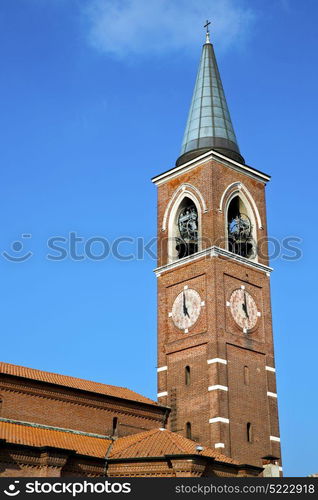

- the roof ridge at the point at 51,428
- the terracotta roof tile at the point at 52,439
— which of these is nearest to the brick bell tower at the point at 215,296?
the roof ridge at the point at 51,428

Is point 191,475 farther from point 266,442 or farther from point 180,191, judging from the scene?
point 180,191

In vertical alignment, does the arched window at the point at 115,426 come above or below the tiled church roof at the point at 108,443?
above

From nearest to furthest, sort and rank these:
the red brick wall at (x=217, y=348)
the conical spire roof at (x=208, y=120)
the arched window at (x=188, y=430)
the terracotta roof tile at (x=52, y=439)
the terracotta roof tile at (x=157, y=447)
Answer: the terracotta roof tile at (x=52, y=439)
the terracotta roof tile at (x=157, y=447)
the red brick wall at (x=217, y=348)
the arched window at (x=188, y=430)
the conical spire roof at (x=208, y=120)

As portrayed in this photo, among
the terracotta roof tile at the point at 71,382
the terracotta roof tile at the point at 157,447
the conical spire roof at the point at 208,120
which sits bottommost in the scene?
the terracotta roof tile at the point at 157,447

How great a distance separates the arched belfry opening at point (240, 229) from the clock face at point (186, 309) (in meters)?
3.12

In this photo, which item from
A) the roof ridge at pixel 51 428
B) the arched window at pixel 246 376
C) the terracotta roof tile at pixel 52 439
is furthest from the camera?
the arched window at pixel 246 376

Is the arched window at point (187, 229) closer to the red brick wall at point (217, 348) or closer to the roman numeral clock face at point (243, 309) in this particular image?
the red brick wall at point (217, 348)

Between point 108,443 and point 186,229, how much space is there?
38.3 feet

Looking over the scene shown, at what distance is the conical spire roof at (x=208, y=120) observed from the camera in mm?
40688

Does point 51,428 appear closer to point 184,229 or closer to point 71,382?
point 71,382

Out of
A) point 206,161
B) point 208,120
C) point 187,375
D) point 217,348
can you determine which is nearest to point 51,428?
point 187,375

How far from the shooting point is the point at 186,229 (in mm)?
39375

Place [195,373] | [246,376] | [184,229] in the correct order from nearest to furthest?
[195,373]
[246,376]
[184,229]

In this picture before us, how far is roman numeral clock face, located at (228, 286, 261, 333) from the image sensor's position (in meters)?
36.9
